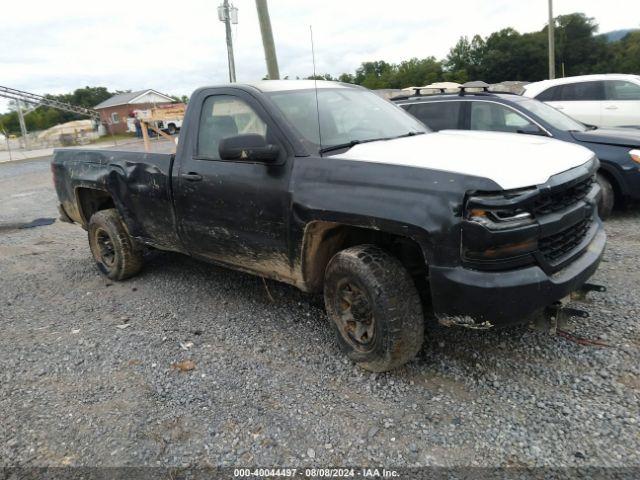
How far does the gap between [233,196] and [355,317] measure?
1.26 metres

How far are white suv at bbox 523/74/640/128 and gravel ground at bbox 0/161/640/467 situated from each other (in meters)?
5.85

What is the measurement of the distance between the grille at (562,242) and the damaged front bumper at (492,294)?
11 cm

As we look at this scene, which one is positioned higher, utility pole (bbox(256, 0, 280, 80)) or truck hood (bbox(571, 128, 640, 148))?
utility pole (bbox(256, 0, 280, 80))

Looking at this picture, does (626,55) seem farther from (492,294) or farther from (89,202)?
(492,294)

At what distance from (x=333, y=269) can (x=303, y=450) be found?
3.61 ft

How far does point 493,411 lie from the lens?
111 inches

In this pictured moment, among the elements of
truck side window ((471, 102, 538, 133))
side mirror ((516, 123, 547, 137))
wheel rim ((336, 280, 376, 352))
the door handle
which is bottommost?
wheel rim ((336, 280, 376, 352))

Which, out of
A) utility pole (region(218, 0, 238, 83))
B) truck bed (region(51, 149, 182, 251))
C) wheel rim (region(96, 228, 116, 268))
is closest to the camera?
truck bed (region(51, 149, 182, 251))

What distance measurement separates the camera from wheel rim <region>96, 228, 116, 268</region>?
5.43 m

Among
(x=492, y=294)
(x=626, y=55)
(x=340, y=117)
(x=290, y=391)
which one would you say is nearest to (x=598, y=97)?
(x=340, y=117)

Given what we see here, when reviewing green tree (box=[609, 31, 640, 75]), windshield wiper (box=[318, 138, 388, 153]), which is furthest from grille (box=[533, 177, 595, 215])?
green tree (box=[609, 31, 640, 75])

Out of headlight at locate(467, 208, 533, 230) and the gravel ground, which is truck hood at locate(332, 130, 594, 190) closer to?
headlight at locate(467, 208, 533, 230)

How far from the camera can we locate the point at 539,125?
645 centimetres

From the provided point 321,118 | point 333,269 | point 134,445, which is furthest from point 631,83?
point 134,445
